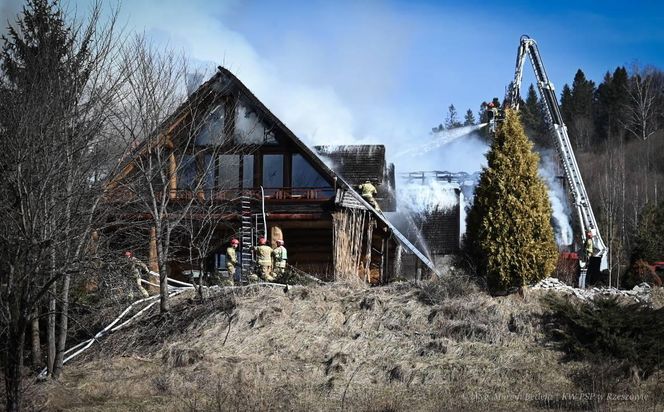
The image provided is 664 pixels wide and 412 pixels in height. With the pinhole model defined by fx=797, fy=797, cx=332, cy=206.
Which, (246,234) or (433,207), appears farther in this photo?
(433,207)

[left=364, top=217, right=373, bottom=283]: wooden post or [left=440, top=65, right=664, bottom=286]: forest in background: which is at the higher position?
[left=440, top=65, right=664, bottom=286]: forest in background

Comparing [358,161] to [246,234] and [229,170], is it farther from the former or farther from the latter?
[246,234]

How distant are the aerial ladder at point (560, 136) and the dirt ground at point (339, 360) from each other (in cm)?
1103

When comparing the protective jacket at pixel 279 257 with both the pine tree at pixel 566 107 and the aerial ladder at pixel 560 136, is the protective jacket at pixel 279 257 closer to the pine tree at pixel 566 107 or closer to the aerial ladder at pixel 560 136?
the aerial ladder at pixel 560 136

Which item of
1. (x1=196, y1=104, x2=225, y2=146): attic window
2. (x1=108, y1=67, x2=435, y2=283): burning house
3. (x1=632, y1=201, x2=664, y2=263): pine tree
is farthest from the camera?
(x1=632, y1=201, x2=664, y2=263): pine tree

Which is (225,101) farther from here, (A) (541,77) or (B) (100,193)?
(A) (541,77)

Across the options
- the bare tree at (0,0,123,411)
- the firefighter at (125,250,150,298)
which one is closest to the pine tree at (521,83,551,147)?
the firefighter at (125,250,150,298)

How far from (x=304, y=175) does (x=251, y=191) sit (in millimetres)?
1938

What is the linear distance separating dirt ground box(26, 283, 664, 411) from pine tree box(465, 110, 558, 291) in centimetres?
61

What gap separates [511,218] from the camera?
17078 mm

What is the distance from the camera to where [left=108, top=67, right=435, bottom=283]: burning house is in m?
18.5

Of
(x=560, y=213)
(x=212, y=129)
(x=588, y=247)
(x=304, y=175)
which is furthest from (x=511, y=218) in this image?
(x=560, y=213)

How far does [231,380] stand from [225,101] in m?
10.7

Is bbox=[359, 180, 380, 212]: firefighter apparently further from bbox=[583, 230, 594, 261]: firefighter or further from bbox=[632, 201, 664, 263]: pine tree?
bbox=[632, 201, 664, 263]: pine tree
